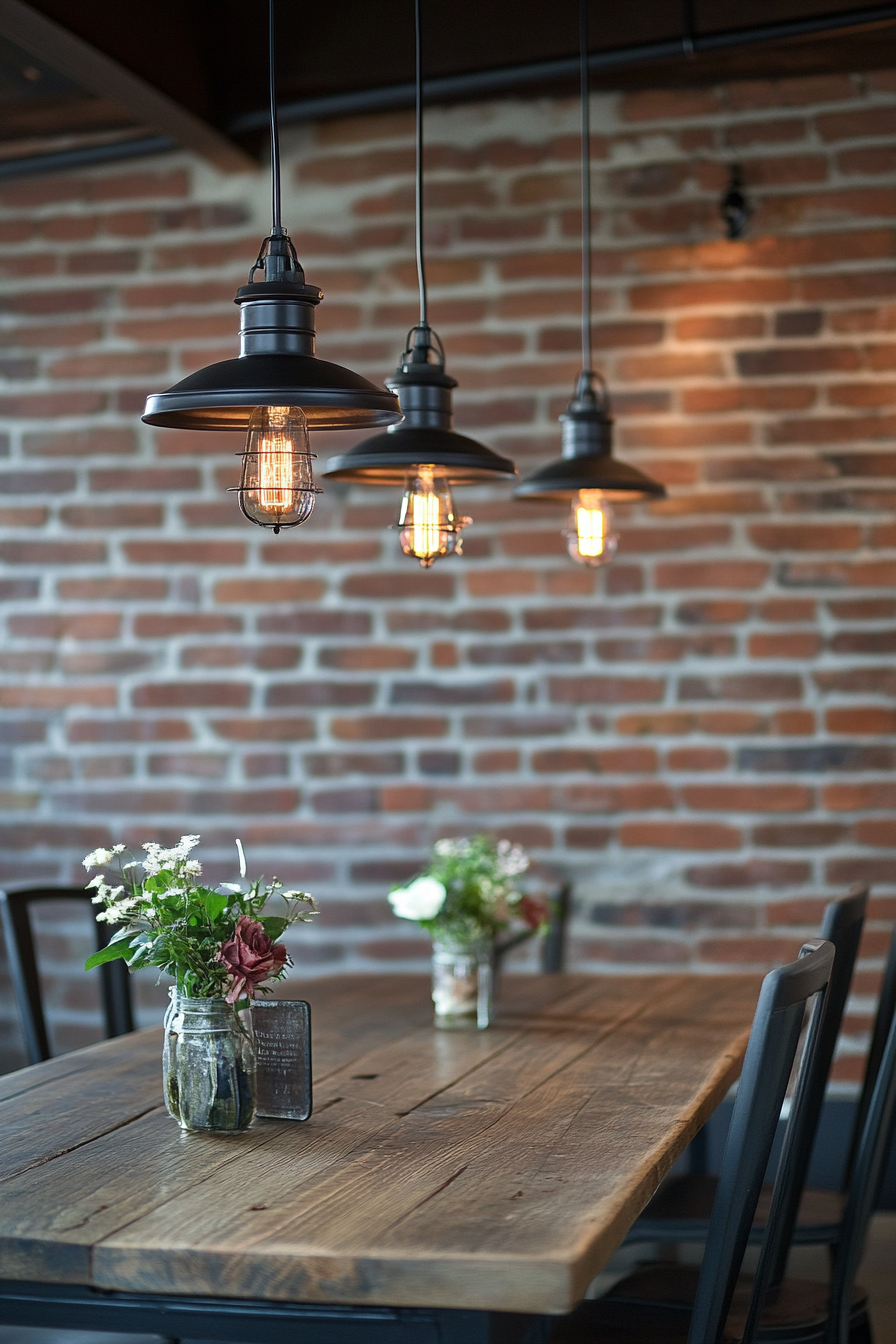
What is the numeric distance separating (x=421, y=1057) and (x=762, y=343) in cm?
188

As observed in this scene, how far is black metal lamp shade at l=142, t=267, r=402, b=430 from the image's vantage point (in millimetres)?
1539

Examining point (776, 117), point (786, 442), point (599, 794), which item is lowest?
point (599, 794)

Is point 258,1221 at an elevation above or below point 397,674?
below

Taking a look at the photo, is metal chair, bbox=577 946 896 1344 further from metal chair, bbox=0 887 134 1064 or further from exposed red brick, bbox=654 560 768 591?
exposed red brick, bbox=654 560 768 591

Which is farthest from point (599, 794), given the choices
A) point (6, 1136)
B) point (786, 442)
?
point (6, 1136)

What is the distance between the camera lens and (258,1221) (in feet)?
4.43

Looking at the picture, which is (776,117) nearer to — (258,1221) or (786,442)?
(786,442)

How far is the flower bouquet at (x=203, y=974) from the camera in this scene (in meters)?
1.63

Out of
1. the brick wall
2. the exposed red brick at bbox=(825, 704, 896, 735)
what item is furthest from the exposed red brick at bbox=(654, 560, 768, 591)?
the exposed red brick at bbox=(825, 704, 896, 735)

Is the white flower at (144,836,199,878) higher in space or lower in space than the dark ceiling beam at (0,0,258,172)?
lower

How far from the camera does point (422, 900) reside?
2268 mm

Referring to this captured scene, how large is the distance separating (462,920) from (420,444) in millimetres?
776

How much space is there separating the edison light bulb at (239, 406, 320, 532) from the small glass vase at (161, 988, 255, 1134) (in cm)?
56

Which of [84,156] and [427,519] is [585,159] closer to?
[427,519]
